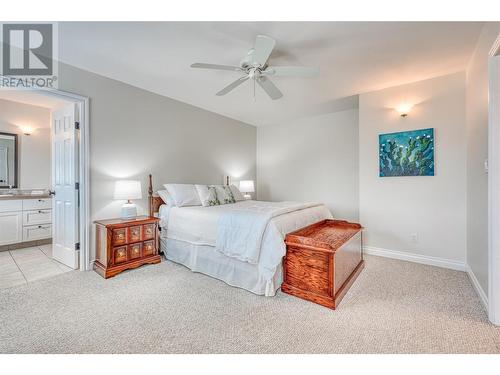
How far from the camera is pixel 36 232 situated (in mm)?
4008

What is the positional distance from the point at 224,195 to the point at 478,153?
10.4 ft

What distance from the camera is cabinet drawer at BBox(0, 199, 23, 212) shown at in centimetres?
363

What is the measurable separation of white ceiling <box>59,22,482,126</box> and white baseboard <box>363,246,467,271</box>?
8.01 ft

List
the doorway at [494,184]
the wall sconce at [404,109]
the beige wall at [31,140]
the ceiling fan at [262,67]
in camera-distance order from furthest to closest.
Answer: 1. the beige wall at [31,140]
2. the wall sconce at [404,109]
3. the ceiling fan at [262,67]
4. the doorway at [494,184]

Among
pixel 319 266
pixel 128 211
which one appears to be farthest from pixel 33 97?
pixel 319 266

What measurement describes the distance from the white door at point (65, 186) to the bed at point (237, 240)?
112 cm

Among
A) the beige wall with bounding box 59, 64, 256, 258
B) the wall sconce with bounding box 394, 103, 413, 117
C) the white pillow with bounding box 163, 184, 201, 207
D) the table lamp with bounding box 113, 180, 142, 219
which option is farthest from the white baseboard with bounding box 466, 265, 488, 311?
the beige wall with bounding box 59, 64, 256, 258

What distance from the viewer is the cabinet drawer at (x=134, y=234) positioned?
290 cm

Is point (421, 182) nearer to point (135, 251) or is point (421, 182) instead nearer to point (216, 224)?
point (216, 224)

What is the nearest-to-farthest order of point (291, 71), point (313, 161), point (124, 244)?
1. point (291, 71)
2. point (124, 244)
3. point (313, 161)

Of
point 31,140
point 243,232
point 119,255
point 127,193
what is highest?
point 31,140

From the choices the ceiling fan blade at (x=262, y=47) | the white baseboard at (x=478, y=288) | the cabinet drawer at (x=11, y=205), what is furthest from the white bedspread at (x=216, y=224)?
the cabinet drawer at (x=11, y=205)

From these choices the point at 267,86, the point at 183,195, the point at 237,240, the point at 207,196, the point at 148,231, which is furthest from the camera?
the point at 207,196

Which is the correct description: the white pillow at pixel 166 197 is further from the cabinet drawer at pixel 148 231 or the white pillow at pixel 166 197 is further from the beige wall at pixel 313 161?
the beige wall at pixel 313 161
